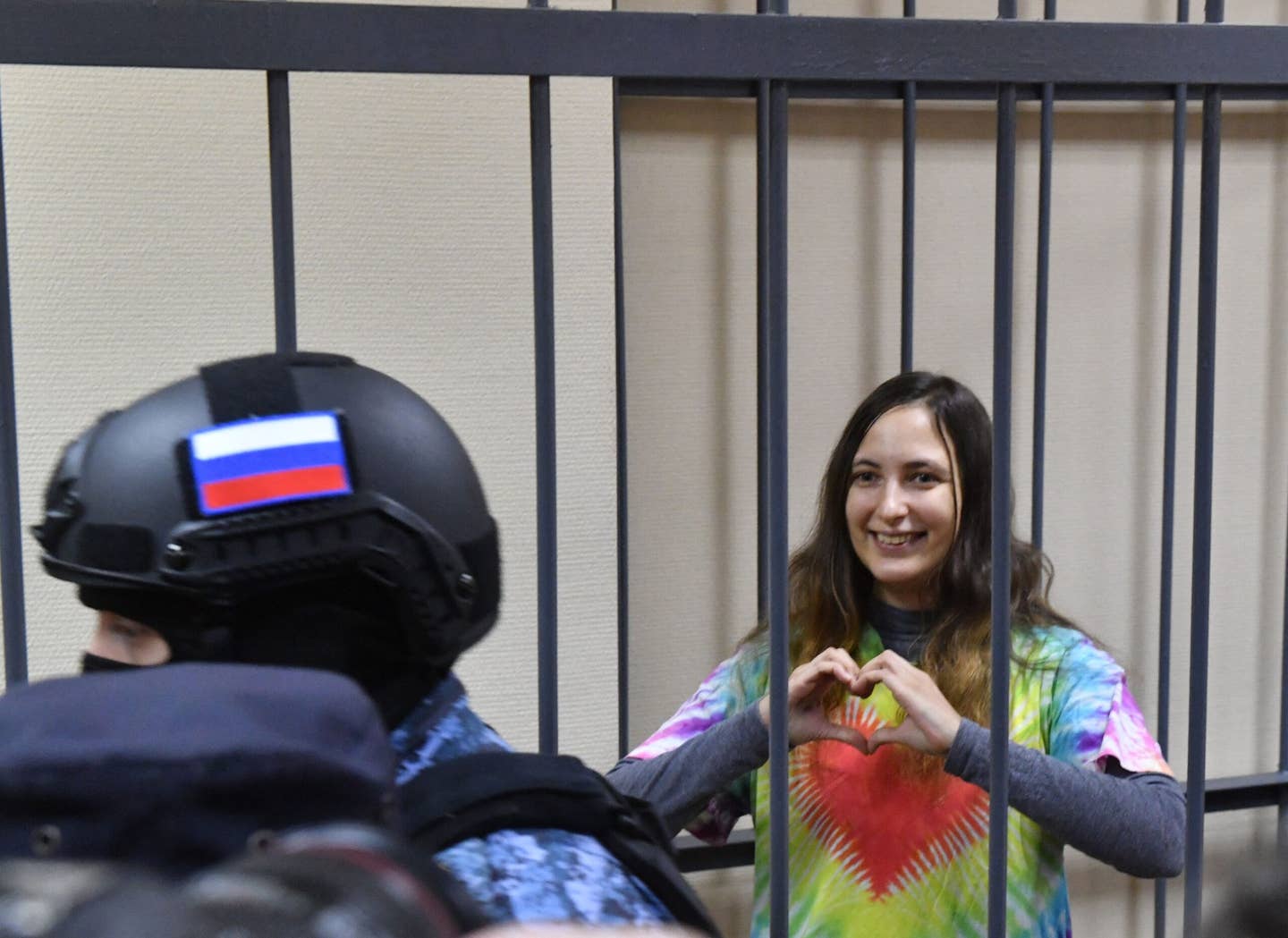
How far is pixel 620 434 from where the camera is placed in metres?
1.93

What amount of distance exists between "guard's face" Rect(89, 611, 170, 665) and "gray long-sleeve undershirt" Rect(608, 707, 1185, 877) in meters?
0.80

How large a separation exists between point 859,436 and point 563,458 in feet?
1.73

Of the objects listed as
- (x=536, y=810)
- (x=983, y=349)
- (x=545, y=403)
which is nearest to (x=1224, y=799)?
(x=983, y=349)

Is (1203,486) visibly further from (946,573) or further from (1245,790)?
(1245,790)

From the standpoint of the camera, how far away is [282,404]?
725 millimetres

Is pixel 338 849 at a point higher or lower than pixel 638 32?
lower

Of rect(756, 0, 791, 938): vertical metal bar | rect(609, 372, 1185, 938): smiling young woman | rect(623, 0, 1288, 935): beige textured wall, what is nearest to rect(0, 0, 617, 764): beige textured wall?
rect(623, 0, 1288, 935): beige textured wall

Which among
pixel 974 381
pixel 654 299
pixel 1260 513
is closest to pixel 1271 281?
pixel 1260 513

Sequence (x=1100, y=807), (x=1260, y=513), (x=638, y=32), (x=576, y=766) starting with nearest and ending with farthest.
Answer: (x=576, y=766), (x=638, y=32), (x=1100, y=807), (x=1260, y=513)

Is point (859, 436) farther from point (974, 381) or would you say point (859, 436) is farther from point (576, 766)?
point (576, 766)

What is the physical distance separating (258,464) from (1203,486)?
75 centimetres

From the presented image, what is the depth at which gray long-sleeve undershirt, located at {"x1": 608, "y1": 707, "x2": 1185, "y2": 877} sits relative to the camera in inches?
57.5

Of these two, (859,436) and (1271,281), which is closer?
(859,436)

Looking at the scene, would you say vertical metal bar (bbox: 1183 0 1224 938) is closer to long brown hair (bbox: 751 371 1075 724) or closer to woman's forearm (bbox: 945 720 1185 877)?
woman's forearm (bbox: 945 720 1185 877)
